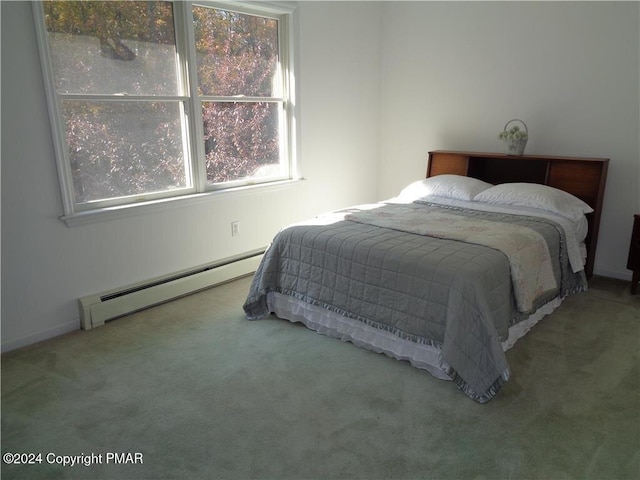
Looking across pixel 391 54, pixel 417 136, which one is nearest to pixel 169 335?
pixel 417 136

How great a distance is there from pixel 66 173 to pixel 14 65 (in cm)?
62

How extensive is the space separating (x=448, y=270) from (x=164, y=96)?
7.33 ft

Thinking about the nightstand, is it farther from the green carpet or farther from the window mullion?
the window mullion

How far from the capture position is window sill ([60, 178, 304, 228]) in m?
2.88

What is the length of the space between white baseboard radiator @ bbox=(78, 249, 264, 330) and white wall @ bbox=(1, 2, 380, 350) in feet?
0.19

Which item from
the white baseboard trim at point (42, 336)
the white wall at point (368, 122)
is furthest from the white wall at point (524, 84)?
the white baseboard trim at point (42, 336)

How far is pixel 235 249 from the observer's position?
12.7ft

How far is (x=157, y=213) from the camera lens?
3.29 meters

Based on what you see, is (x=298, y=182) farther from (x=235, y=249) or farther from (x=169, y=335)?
(x=169, y=335)

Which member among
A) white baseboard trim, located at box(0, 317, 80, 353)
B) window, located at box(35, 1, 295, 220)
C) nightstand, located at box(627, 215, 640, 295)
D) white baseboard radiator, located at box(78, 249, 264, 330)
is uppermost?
window, located at box(35, 1, 295, 220)

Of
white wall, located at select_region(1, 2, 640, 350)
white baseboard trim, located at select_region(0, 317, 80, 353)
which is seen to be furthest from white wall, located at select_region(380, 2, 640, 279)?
white baseboard trim, located at select_region(0, 317, 80, 353)

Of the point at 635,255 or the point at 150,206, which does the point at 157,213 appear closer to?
the point at 150,206

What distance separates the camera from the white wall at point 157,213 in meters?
2.59

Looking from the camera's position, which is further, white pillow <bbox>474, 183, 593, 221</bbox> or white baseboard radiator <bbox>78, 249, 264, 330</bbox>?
white pillow <bbox>474, 183, 593, 221</bbox>
